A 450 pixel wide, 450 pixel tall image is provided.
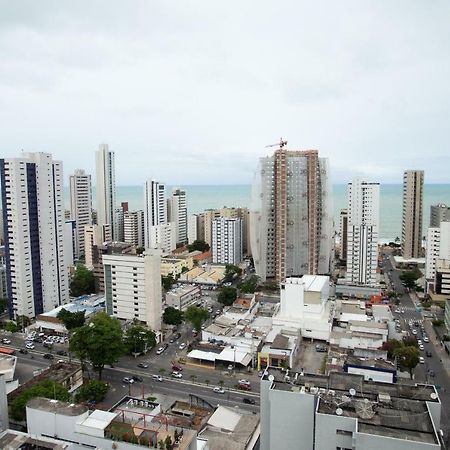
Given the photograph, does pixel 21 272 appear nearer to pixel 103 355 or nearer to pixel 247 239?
pixel 103 355

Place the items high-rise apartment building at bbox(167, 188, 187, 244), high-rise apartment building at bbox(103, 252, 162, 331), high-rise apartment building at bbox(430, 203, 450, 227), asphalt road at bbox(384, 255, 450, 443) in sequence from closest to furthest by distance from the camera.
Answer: asphalt road at bbox(384, 255, 450, 443)
high-rise apartment building at bbox(103, 252, 162, 331)
high-rise apartment building at bbox(430, 203, 450, 227)
high-rise apartment building at bbox(167, 188, 187, 244)

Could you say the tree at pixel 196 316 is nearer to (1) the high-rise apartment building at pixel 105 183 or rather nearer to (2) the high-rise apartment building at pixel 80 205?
(2) the high-rise apartment building at pixel 80 205

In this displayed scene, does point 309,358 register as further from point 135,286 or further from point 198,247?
point 198,247

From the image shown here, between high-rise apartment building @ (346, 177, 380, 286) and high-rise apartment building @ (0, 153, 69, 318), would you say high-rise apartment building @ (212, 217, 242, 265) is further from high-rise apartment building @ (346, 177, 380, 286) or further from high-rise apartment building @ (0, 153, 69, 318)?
high-rise apartment building @ (0, 153, 69, 318)

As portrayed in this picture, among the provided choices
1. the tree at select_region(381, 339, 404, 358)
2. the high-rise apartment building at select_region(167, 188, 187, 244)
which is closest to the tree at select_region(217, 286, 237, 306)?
the tree at select_region(381, 339, 404, 358)

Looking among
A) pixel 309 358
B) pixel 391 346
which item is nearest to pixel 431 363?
pixel 391 346

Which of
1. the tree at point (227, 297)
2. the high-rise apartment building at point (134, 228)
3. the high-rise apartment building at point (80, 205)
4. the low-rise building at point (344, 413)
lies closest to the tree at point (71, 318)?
the tree at point (227, 297)
